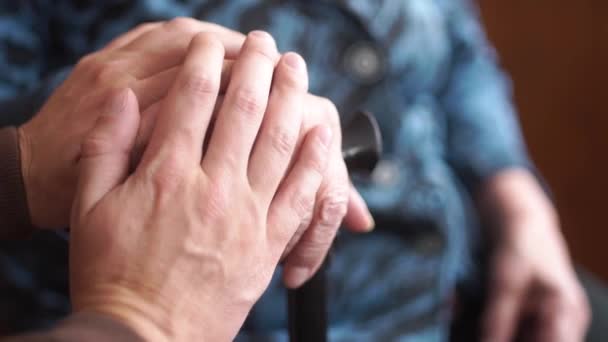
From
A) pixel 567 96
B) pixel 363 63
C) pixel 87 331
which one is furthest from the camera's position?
pixel 567 96

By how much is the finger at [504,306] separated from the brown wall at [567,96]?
74 centimetres

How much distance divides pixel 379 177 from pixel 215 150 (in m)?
0.33

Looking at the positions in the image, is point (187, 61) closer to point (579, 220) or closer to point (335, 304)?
point (335, 304)

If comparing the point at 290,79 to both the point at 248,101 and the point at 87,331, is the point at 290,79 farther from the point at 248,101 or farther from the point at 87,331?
the point at 87,331

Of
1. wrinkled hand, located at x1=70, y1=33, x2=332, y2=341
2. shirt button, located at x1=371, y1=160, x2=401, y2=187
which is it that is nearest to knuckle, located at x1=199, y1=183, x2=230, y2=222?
wrinkled hand, located at x1=70, y1=33, x2=332, y2=341

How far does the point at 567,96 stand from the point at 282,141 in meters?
1.13

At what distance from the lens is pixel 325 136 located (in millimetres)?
467

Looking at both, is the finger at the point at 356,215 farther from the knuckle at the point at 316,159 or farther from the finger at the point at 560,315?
the finger at the point at 560,315

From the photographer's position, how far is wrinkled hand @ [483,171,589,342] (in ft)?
2.51

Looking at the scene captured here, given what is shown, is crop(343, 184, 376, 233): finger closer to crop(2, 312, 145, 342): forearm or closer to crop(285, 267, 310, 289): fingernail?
crop(285, 267, 310, 289): fingernail

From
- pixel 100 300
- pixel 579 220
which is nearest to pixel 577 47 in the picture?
pixel 579 220

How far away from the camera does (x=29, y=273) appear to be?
0.63 metres

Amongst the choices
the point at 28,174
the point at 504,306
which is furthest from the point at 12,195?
the point at 504,306

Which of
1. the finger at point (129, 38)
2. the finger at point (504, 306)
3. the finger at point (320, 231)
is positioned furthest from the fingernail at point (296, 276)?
the finger at point (504, 306)
